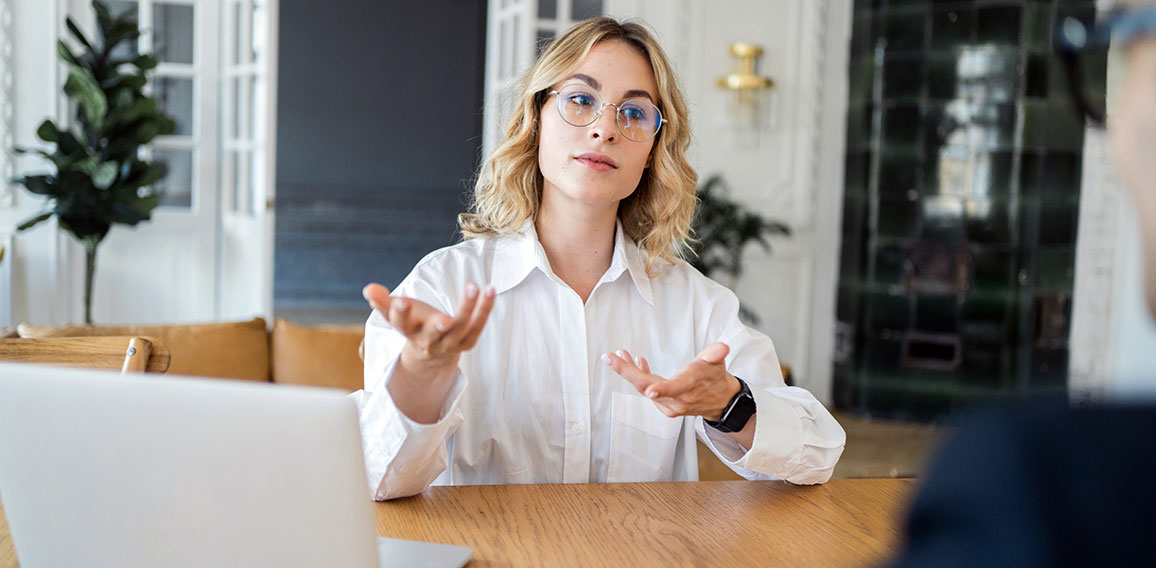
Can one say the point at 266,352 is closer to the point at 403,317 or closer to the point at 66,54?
the point at 403,317

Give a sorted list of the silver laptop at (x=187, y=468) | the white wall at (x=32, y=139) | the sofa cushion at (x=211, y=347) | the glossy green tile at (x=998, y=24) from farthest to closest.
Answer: the glossy green tile at (x=998, y=24)
the white wall at (x=32, y=139)
the sofa cushion at (x=211, y=347)
the silver laptop at (x=187, y=468)

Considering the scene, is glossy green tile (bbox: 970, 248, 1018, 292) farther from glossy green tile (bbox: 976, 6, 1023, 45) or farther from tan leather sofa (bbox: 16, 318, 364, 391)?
tan leather sofa (bbox: 16, 318, 364, 391)

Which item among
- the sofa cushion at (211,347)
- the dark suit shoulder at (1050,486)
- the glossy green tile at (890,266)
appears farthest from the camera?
the glossy green tile at (890,266)

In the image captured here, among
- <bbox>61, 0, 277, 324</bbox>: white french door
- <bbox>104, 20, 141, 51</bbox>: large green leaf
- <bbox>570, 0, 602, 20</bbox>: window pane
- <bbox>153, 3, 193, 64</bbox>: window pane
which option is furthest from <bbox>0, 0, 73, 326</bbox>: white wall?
<bbox>570, 0, 602, 20</bbox>: window pane

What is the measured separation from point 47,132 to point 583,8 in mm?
2843

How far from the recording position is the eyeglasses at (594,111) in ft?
5.32

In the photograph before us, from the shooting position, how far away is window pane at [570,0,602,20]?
17.5 ft

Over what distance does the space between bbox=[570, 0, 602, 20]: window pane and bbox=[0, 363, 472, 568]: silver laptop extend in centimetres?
482

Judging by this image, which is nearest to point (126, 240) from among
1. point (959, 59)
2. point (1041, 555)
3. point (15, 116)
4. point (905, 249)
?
point (15, 116)

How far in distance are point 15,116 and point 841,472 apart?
4493mm

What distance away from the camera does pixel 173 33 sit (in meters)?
5.08

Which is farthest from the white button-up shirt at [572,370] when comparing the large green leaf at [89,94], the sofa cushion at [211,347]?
the large green leaf at [89,94]

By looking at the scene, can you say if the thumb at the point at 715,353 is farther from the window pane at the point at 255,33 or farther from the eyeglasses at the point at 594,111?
the window pane at the point at 255,33

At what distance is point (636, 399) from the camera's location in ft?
5.11
